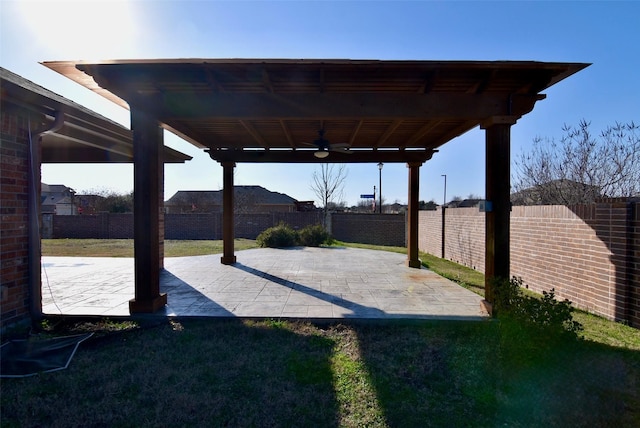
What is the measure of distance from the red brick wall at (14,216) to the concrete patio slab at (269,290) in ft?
1.94

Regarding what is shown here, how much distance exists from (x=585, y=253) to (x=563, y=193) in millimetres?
5803

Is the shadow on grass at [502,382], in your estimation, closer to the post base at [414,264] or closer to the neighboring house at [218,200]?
the post base at [414,264]

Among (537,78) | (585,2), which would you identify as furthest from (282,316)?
(585,2)

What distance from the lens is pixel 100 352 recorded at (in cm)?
331

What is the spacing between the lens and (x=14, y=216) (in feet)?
12.3

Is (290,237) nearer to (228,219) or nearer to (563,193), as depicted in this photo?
(228,219)

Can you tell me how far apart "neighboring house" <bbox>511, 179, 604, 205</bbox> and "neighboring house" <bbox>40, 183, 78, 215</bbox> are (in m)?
32.9

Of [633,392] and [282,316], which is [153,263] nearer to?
[282,316]

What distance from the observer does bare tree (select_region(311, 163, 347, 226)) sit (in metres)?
20.5

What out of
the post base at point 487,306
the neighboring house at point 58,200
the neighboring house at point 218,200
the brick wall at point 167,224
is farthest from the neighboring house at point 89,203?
the post base at point 487,306

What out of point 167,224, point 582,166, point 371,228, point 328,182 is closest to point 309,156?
point 582,166

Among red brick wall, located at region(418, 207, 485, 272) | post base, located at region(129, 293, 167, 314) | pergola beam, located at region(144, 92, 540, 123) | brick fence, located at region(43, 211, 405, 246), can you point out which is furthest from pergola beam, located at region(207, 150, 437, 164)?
brick fence, located at region(43, 211, 405, 246)

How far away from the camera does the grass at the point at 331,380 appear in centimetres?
234

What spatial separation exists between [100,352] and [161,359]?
705 mm
